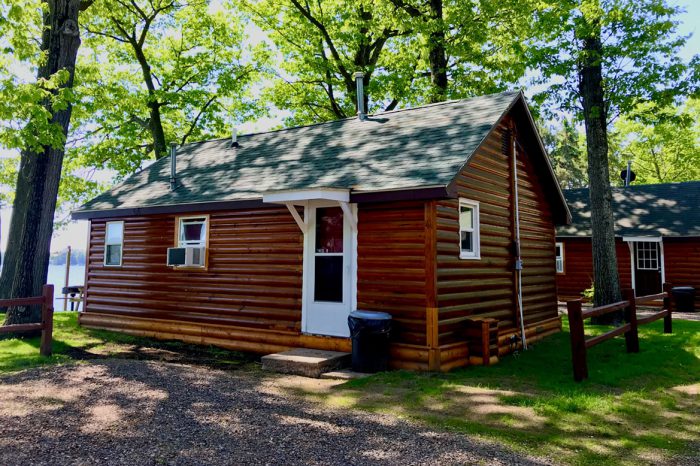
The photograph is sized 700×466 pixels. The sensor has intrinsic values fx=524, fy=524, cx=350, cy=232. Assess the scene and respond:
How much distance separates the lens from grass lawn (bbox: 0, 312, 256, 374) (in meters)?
9.45

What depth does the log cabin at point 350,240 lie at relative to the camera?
358 inches

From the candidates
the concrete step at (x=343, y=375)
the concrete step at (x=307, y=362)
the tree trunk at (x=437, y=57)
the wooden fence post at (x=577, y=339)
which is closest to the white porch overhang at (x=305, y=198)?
the concrete step at (x=307, y=362)

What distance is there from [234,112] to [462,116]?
67.0 feet

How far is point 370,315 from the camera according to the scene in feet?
28.6

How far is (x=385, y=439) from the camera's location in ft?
17.3

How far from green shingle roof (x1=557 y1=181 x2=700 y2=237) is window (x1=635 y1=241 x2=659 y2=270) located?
88 cm

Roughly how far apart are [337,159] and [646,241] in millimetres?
15193

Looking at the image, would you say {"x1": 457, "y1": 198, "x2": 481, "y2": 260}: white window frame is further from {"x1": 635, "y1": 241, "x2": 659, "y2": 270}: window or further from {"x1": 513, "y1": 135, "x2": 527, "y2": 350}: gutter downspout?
{"x1": 635, "y1": 241, "x2": 659, "y2": 270}: window

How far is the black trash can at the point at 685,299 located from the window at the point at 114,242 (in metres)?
18.4

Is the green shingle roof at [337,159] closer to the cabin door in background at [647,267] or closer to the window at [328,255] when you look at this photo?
the window at [328,255]

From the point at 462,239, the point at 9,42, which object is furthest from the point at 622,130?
the point at 9,42

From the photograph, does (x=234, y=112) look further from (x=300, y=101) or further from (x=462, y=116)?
(x=462, y=116)

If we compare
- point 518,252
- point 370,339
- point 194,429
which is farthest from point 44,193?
point 518,252

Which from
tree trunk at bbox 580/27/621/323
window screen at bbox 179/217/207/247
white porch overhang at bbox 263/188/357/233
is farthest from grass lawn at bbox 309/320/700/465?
window screen at bbox 179/217/207/247
